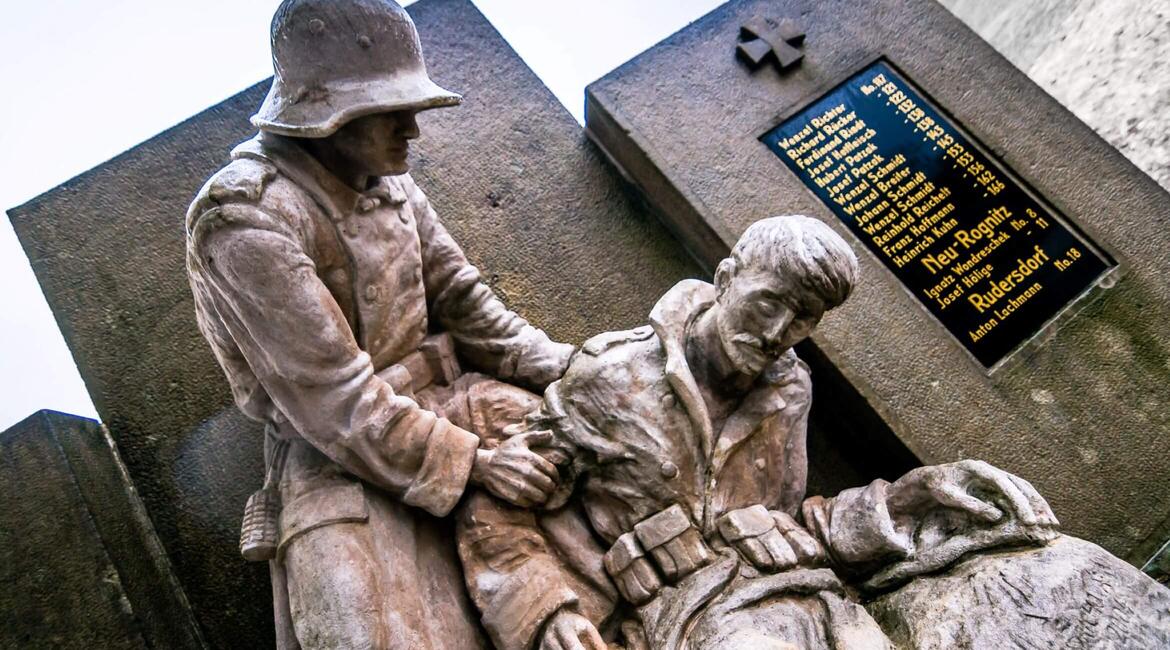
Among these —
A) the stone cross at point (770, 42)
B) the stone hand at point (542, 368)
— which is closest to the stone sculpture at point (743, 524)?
the stone hand at point (542, 368)

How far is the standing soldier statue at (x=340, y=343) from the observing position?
194 cm

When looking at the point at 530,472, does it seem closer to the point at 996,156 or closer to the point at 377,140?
the point at 377,140

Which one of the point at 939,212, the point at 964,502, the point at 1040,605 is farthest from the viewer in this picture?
the point at 939,212

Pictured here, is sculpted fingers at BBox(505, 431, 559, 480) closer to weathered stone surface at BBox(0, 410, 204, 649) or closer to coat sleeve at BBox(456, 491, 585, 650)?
coat sleeve at BBox(456, 491, 585, 650)

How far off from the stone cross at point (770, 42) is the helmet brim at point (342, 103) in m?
1.99

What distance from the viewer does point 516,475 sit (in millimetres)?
2125

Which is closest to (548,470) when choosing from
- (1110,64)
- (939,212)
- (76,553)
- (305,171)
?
(305,171)

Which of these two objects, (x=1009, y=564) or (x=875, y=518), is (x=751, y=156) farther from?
(x=1009, y=564)

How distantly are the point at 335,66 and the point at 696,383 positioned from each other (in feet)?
4.08

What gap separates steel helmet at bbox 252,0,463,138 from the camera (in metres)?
1.95

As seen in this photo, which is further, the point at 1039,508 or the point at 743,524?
the point at 743,524

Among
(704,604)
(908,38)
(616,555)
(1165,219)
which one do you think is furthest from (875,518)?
(908,38)

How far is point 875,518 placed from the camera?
2.17m

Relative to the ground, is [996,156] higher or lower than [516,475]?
higher
